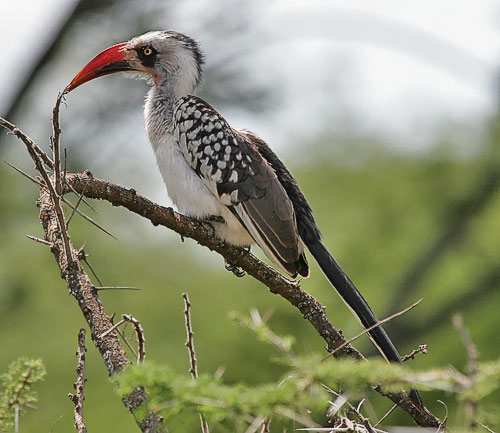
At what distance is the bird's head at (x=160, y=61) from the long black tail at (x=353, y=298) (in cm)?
137

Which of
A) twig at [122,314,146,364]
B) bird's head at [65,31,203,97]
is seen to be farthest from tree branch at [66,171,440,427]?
bird's head at [65,31,203,97]

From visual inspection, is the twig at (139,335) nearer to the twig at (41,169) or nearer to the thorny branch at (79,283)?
the thorny branch at (79,283)

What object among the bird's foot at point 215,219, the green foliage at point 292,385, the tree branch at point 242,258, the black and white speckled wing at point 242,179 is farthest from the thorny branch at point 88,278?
the green foliage at point 292,385

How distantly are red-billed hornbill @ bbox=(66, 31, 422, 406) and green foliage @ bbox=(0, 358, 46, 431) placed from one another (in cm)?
150

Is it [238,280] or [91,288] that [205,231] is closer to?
[91,288]

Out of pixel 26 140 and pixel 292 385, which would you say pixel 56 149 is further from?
pixel 292 385

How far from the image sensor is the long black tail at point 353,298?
354 cm

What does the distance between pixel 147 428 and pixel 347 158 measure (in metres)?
11.0

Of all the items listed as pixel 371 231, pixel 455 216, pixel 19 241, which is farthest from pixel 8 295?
pixel 455 216

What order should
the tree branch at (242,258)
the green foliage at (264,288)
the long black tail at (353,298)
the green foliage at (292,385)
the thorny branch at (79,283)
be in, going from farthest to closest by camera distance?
the green foliage at (264,288) → the long black tail at (353,298) → the tree branch at (242,258) → the thorny branch at (79,283) → the green foliage at (292,385)

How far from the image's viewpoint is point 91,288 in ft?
9.28

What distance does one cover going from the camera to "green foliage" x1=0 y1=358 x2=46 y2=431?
8.73 feet

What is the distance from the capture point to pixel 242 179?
4.20 metres

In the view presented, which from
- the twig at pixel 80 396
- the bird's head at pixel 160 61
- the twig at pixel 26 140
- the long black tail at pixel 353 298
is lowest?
the twig at pixel 80 396
